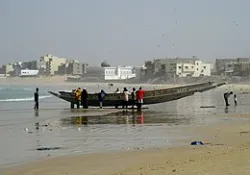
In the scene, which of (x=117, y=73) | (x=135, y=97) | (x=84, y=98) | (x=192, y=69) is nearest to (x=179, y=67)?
(x=192, y=69)

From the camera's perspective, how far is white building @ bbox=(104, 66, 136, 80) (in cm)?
17955

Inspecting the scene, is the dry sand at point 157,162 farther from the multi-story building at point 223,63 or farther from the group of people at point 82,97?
the multi-story building at point 223,63

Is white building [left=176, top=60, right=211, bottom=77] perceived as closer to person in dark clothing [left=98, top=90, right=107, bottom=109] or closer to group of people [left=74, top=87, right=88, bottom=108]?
group of people [left=74, top=87, right=88, bottom=108]

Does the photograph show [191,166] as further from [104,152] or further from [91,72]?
[91,72]

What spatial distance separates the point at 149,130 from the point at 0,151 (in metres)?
6.45

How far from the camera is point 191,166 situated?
9.20 m

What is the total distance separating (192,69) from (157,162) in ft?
461

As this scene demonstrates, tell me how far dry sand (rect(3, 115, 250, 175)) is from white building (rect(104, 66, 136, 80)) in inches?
6457

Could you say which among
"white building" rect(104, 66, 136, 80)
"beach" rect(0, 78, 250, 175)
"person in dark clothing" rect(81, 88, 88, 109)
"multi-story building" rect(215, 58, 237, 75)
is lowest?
"beach" rect(0, 78, 250, 175)

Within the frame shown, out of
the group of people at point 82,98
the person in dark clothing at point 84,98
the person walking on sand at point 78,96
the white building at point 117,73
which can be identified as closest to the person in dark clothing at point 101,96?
the group of people at point 82,98

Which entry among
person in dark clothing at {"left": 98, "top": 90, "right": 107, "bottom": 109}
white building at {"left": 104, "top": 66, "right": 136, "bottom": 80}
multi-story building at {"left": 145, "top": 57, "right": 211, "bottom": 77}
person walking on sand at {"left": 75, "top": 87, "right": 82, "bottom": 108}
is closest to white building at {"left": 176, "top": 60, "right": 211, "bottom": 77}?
multi-story building at {"left": 145, "top": 57, "right": 211, "bottom": 77}

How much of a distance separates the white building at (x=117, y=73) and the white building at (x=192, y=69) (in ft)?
114

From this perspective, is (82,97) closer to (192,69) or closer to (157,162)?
(157,162)

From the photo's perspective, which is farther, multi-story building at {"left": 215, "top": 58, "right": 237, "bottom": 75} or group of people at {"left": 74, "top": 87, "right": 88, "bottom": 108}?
multi-story building at {"left": 215, "top": 58, "right": 237, "bottom": 75}
